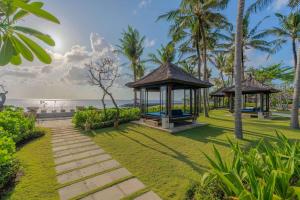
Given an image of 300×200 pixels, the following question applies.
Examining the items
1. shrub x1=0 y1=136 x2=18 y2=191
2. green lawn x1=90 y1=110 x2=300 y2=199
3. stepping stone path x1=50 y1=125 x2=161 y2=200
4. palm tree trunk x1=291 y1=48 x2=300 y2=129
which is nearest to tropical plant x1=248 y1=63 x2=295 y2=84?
palm tree trunk x1=291 y1=48 x2=300 y2=129

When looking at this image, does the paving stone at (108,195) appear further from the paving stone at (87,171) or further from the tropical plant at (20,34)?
the tropical plant at (20,34)

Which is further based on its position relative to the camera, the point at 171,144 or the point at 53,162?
the point at 171,144

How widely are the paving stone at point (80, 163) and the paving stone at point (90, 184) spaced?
42.0 inches

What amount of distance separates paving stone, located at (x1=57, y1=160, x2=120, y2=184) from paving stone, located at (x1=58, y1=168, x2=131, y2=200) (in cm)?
33

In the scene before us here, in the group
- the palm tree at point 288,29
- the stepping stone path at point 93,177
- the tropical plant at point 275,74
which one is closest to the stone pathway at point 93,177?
the stepping stone path at point 93,177

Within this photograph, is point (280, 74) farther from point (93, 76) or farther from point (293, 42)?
point (93, 76)

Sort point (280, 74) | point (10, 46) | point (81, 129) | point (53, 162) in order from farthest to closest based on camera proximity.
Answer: point (280, 74) → point (81, 129) → point (53, 162) → point (10, 46)

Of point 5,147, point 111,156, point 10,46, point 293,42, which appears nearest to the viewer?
point 10,46

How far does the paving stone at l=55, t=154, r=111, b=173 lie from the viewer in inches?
191

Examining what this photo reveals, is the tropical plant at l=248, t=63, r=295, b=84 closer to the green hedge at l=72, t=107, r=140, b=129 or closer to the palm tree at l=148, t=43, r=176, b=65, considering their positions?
the palm tree at l=148, t=43, r=176, b=65

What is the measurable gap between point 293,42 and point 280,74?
14564 mm

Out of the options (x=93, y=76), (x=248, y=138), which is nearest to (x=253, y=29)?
(x=248, y=138)

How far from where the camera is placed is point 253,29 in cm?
2097

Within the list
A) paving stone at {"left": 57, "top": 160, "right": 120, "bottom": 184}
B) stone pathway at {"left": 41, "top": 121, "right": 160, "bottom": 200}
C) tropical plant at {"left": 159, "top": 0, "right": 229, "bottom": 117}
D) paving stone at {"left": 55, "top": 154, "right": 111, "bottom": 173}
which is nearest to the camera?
stone pathway at {"left": 41, "top": 121, "right": 160, "bottom": 200}
